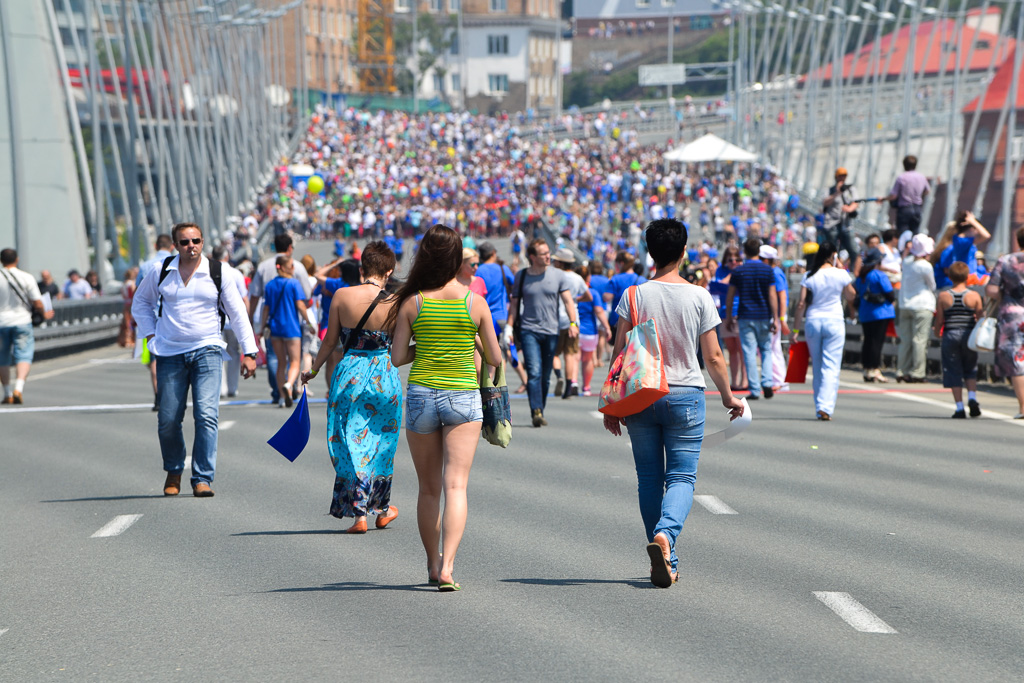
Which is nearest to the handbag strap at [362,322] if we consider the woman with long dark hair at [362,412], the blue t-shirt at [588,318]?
the woman with long dark hair at [362,412]

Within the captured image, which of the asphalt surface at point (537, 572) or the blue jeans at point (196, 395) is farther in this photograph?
the blue jeans at point (196, 395)

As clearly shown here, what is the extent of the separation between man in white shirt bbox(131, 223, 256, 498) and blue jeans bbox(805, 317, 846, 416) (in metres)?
6.45

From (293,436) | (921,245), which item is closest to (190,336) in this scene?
(293,436)

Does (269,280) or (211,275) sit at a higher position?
(211,275)

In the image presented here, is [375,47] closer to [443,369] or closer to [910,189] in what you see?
[910,189]

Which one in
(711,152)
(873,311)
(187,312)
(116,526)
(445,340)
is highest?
(445,340)

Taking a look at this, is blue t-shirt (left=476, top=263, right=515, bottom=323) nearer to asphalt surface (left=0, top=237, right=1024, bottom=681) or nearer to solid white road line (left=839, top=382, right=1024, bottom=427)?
asphalt surface (left=0, top=237, right=1024, bottom=681)

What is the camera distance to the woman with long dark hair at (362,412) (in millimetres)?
8703

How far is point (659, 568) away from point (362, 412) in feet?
7.43

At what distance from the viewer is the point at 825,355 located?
49.2 feet

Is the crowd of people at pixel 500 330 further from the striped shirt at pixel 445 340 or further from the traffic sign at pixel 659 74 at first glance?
the traffic sign at pixel 659 74

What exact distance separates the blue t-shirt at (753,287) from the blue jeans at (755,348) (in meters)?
0.08

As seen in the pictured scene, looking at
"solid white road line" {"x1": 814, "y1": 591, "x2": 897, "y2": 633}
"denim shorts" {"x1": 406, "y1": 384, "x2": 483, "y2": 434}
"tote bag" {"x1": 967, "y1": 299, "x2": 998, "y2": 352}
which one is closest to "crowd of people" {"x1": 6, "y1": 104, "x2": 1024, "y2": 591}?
"denim shorts" {"x1": 406, "y1": 384, "x2": 483, "y2": 434}

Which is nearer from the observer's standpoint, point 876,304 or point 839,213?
point 876,304
